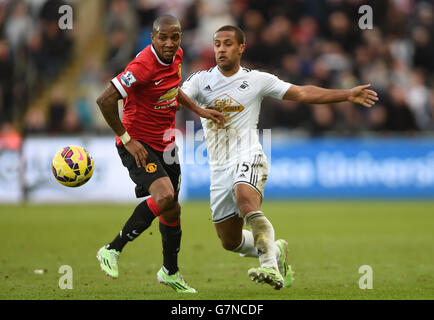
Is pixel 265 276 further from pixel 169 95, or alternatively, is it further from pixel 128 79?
pixel 128 79

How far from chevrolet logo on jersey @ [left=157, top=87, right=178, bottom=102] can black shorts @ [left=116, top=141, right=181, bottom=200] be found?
49cm

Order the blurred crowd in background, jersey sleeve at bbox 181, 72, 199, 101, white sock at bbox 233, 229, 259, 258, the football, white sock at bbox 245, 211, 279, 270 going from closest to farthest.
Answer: white sock at bbox 245, 211, 279, 270 < the football < jersey sleeve at bbox 181, 72, 199, 101 < white sock at bbox 233, 229, 259, 258 < the blurred crowd in background

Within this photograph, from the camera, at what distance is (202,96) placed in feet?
25.7

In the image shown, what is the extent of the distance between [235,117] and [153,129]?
84cm

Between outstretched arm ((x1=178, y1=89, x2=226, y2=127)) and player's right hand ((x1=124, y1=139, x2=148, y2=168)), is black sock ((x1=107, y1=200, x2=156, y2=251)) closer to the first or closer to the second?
player's right hand ((x1=124, y1=139, x2=148, y2=168))

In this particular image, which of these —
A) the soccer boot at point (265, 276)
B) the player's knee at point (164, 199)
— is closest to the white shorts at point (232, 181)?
the player's knee at point (164, 199)

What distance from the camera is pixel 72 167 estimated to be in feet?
24.8

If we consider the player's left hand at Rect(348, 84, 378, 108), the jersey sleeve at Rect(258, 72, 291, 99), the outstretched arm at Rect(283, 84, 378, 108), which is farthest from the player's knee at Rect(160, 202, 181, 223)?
the player's left hand at Rect(348, 84, 378, 108)

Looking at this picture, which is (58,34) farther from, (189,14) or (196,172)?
(196,172)

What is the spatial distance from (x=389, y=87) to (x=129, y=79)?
12.6 metres

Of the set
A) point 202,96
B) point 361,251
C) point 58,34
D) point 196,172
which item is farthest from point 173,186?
point 58,34

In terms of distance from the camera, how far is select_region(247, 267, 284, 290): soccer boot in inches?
253

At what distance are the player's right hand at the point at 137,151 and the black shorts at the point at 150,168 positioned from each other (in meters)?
0.08

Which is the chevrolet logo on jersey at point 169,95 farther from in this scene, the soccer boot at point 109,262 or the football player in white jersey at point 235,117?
the soccer boot at point 109,262
